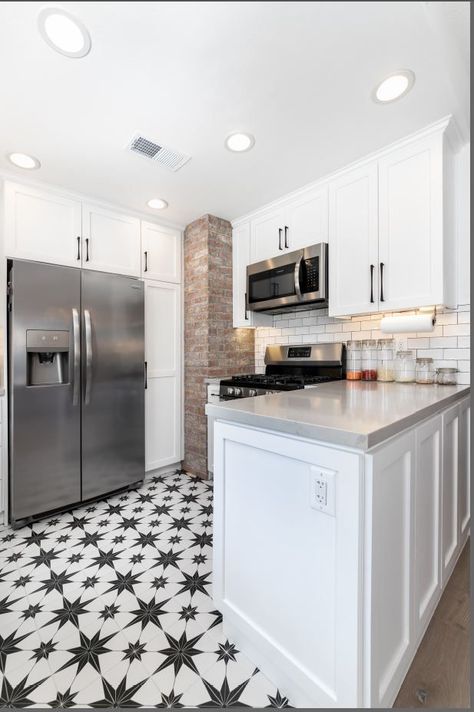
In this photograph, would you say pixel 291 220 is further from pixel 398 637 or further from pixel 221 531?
pixel 398 637

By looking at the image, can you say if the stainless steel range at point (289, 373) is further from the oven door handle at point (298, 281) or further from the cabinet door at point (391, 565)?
the cabinet door at point (391, 565)

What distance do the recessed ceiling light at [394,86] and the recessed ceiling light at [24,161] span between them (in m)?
2.02

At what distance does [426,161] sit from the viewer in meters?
1.79

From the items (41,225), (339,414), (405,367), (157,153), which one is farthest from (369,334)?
(41,225)

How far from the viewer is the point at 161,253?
294 centimetres

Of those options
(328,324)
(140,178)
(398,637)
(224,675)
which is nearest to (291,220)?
(328,324)

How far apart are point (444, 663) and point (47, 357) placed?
8.51 feet

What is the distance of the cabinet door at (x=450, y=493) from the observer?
1370mm

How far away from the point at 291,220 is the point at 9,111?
1.84 m

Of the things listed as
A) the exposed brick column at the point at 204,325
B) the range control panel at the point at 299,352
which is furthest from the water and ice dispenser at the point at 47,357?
the range control panel at the point at 299,352

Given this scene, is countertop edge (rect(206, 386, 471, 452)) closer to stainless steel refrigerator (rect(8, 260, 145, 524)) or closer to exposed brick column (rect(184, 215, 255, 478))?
stainless steel refrigerator (rect(8, 260, 145, 524))

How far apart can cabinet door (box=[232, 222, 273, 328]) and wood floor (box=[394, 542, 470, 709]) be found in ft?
7.24

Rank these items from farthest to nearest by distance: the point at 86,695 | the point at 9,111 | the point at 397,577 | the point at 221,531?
the point at 9,111 < the point at 221,531 < the point at 86,695 < the point at 397,577

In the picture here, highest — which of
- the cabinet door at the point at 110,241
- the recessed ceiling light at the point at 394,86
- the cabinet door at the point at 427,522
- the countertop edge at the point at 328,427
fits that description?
the recessed ceiling light at the point at 394,86
